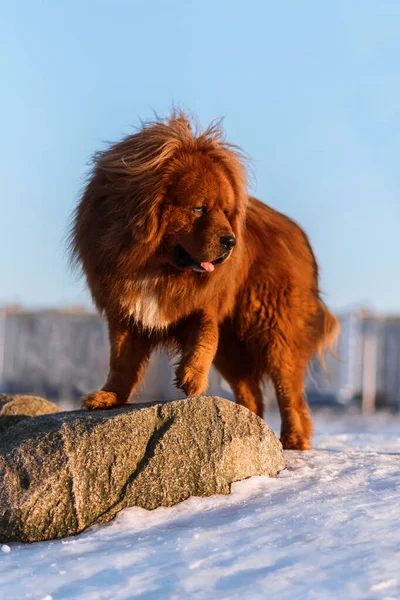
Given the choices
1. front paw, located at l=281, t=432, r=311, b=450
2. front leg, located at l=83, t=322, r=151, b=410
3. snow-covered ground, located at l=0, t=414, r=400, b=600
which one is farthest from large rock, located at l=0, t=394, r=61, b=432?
snow-covered ground, located at l=0, t=414, r=400, b=600

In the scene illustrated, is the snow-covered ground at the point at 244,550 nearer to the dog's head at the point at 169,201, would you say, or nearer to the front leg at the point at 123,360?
the front leg at the point at 123,360

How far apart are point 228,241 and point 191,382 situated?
972 millimetres

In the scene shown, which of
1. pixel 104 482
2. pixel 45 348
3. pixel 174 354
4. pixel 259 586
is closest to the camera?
pixel 259 586

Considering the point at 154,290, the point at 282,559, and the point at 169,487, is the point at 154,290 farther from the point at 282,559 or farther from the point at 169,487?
the point at 282,559

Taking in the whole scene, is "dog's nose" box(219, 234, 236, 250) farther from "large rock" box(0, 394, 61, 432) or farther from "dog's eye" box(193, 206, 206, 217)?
"large rock" box(0, 394, 61, 432)

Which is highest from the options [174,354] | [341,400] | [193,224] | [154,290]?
[193,224]

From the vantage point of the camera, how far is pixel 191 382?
521 centimetres

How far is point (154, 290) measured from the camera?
5375 millimetres

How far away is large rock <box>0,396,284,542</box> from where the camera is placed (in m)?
4.25

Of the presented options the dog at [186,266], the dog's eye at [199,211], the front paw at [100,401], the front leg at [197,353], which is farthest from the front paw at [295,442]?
the dog's eye at [199,211]

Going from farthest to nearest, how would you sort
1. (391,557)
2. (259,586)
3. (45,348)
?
1. (45,348)
2. (391,557)
3. (259,586)

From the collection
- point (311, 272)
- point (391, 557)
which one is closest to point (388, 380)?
point (311, 272)

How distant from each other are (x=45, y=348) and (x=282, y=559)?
1905 centimetres

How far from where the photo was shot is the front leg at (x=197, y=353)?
5.22m
